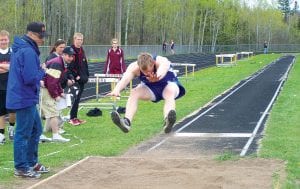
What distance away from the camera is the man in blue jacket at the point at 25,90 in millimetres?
7750

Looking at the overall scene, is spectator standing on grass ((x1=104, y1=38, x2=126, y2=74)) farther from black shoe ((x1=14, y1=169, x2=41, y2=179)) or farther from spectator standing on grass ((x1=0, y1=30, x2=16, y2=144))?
black shoe ((x1=14, y1=169, x2=41, y2=179))

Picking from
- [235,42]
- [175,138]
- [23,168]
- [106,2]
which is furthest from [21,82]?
[235,42]

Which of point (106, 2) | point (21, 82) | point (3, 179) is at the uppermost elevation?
point (106, 2)

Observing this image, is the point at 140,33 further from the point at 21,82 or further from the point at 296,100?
the point at 21,82

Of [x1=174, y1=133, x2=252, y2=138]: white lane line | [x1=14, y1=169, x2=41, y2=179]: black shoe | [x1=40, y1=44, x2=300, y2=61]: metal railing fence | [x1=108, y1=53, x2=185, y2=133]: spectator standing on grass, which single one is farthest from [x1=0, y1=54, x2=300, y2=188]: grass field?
[x1=40, y1=44, x2=300, y2=61]: metal railing fence

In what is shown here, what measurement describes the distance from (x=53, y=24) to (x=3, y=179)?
51.9 m

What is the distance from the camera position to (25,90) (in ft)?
25.7

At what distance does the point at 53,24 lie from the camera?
58.4 m

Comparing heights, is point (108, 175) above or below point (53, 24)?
below

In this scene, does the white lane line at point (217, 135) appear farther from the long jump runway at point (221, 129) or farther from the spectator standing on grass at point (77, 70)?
the spectator standing on grass at point (77, 70)

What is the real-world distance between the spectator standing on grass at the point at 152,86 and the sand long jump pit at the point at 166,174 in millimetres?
635

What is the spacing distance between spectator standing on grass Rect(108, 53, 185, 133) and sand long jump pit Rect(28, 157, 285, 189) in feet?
2.08

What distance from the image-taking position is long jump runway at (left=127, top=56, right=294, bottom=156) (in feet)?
33.1

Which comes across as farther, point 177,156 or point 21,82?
point 177,156
